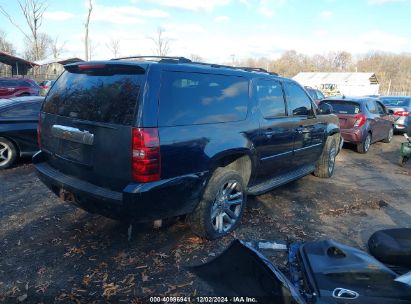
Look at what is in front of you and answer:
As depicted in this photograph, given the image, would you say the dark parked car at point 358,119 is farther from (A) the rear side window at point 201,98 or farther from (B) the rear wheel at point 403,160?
(A) the rear side window at point 201,98

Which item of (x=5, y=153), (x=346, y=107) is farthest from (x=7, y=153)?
(x=346, y=107)

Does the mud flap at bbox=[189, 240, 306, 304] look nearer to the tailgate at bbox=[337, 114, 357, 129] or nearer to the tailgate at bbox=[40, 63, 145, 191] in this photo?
the tailgate at bbox=[40, 63, 145, 191]

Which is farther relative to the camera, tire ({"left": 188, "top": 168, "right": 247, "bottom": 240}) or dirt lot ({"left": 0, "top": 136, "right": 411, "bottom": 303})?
tire ({"left": 188, "top": 168, "right": 247, "bottom": 240})

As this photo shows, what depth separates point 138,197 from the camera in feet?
10.0

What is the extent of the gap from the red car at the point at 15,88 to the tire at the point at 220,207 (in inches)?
678

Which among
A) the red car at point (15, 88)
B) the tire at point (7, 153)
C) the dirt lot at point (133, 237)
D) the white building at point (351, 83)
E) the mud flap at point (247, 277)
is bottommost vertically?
the dirt lot at point (133, 237)

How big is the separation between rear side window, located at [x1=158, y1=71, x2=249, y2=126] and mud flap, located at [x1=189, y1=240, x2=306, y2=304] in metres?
1.30

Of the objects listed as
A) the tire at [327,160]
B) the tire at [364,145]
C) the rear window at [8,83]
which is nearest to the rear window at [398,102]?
the tire at [364,145]

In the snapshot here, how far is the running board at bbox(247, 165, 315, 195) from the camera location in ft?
15.0

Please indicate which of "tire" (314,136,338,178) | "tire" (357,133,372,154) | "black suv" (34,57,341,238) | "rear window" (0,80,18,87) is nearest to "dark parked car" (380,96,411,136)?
"tire" (357,133,372,154)

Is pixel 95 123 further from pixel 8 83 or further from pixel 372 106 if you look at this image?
pixel 8 83

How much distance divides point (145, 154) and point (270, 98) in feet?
7.59

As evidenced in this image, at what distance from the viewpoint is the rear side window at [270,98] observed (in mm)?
4531

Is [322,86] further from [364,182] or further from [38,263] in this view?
[38,263]
